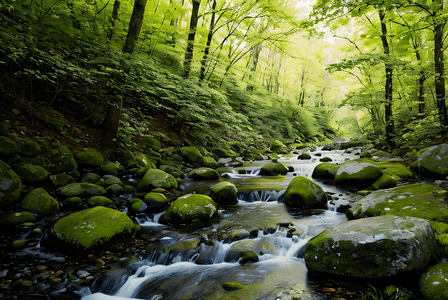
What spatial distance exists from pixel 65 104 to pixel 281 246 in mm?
7341

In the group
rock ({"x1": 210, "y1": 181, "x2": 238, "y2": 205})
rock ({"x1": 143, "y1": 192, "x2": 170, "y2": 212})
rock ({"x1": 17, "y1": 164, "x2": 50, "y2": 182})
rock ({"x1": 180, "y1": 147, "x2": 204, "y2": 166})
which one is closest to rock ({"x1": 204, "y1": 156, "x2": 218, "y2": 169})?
rock ({"x1": 180, "y1": 147, "x2": 204, "y2": 166})

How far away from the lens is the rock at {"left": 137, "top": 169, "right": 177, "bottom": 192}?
5910 millimetres

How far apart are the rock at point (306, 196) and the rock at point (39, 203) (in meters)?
4.98

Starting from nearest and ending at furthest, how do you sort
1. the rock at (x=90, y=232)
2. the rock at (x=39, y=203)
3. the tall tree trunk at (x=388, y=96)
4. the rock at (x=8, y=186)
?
the rock at (x=90, y=232)
the rock at (x=8, y=186)
the rock at (x=39, y=203)
the tall tree trunk at (x=388, y=96)

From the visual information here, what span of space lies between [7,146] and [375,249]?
6603 millimetres

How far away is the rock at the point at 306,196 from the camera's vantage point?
5387mm

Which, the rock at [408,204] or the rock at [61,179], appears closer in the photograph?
the rock at [408,204]

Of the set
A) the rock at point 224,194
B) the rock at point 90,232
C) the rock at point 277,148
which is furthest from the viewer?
the rock at point 277,148

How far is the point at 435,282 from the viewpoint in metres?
2.24

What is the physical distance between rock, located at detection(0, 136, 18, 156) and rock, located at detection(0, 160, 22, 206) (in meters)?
0.67

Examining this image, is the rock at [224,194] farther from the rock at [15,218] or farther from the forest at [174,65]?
the rock at [15,218]

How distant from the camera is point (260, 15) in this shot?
1083cm

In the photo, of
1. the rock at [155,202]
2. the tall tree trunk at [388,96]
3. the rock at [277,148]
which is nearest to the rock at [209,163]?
the rock at [155,202]

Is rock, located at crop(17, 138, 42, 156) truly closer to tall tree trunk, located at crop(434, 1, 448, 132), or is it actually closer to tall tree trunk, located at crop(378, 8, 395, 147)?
tall tree trunk, located at crop(434, 1, 448, 132)
